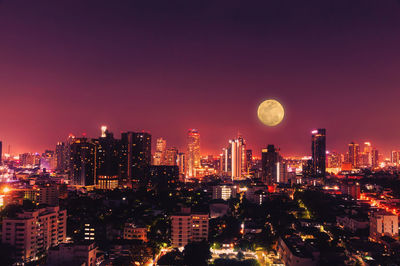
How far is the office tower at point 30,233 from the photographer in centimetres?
984

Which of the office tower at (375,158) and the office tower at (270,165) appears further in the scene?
the office tower at (375,158)

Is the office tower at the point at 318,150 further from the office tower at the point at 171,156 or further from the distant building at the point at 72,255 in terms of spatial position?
the distant building at the point at 72,255

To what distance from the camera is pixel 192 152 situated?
4672 cm

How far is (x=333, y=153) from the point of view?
50.6 metres

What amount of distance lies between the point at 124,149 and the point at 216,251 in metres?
18.9

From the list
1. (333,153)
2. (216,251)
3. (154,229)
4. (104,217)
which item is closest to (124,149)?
(104,217)

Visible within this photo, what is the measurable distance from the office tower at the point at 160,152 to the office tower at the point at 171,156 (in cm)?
108

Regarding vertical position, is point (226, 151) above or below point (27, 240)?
above

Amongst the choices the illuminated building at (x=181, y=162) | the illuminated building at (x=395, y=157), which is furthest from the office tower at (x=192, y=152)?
the illuminated building at (x=395, y=157)

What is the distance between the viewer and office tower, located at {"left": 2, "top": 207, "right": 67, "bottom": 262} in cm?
984

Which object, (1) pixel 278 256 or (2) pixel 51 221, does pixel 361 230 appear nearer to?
(1) pixel 278 256

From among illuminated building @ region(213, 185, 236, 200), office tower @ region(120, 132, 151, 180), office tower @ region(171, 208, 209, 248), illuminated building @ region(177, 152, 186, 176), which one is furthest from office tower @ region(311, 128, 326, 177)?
office tower @ region(171, 208, 209, 248)

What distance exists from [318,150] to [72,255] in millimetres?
32613

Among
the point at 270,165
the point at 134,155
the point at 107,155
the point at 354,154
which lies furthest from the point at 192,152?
the point at 354,154
